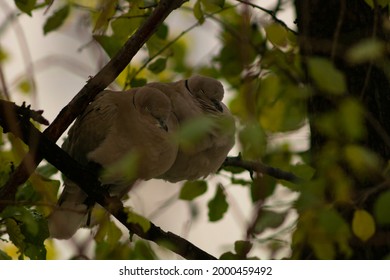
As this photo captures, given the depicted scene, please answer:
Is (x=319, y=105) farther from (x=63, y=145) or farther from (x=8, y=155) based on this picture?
(x=8, y=155)

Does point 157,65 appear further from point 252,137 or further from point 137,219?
point 252,137

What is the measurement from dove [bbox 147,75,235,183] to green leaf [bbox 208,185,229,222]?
92 millimetres

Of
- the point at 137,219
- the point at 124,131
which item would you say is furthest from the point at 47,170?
the point at 137,219

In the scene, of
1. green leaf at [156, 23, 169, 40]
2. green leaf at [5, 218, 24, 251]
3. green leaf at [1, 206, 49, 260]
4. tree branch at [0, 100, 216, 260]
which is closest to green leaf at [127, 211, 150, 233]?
tree branch at [0, 100, 216, 260]

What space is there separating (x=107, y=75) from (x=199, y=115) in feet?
1.68

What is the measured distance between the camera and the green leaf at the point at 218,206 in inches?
113

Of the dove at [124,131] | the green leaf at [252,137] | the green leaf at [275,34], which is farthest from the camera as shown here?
the dove at [124,131]

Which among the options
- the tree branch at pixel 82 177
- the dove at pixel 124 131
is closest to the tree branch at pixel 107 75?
the tree branch at pixel 82 177

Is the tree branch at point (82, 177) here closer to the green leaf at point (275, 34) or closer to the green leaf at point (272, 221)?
the green leaf at point (272, 221)

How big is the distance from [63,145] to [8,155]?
0.87ft

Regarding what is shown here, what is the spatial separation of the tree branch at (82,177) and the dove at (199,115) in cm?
40

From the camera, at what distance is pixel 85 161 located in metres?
2.79

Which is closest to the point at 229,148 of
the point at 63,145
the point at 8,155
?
the point at 63,145

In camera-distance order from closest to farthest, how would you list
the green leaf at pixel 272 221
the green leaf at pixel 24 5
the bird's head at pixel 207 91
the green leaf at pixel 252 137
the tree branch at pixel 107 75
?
the green leaf at pixel 252 137 < the green leaf at pixel 272 221 < the tree branch at pixel 107 75 < the green leaf at pixel 24 5 < the bird's head at pixel 207 91
